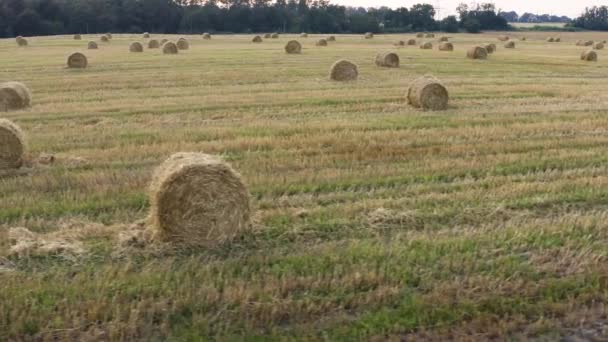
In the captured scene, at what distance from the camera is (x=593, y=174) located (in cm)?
936

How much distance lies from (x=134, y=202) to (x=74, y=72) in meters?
19.1

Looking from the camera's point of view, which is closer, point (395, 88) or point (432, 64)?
point (395, 88)

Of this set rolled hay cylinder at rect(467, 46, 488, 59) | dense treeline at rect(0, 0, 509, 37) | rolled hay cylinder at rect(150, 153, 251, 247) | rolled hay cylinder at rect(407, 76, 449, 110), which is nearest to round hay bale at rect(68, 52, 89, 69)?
rolled hay cylinder at rect(407, 76, 449, 110)

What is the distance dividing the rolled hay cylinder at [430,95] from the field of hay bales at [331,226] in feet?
1.53

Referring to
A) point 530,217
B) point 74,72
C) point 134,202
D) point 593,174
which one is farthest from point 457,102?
point 74,72

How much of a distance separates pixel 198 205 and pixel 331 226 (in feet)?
4.74

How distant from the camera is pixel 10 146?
9.76 metres

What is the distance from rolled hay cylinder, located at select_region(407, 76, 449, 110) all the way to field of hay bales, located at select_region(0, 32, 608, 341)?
18.3 inches

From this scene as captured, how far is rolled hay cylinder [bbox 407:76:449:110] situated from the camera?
1534cm

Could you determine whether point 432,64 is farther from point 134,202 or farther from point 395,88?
point 134,202

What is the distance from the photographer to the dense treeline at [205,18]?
76.5 m

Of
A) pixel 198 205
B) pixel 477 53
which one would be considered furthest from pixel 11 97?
pixel 477 53

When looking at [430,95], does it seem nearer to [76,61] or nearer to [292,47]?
[76,61]

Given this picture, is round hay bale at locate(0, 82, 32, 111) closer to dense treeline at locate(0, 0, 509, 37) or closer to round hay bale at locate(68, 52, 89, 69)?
round hay bale at locate(68, 52, 89, 69)
